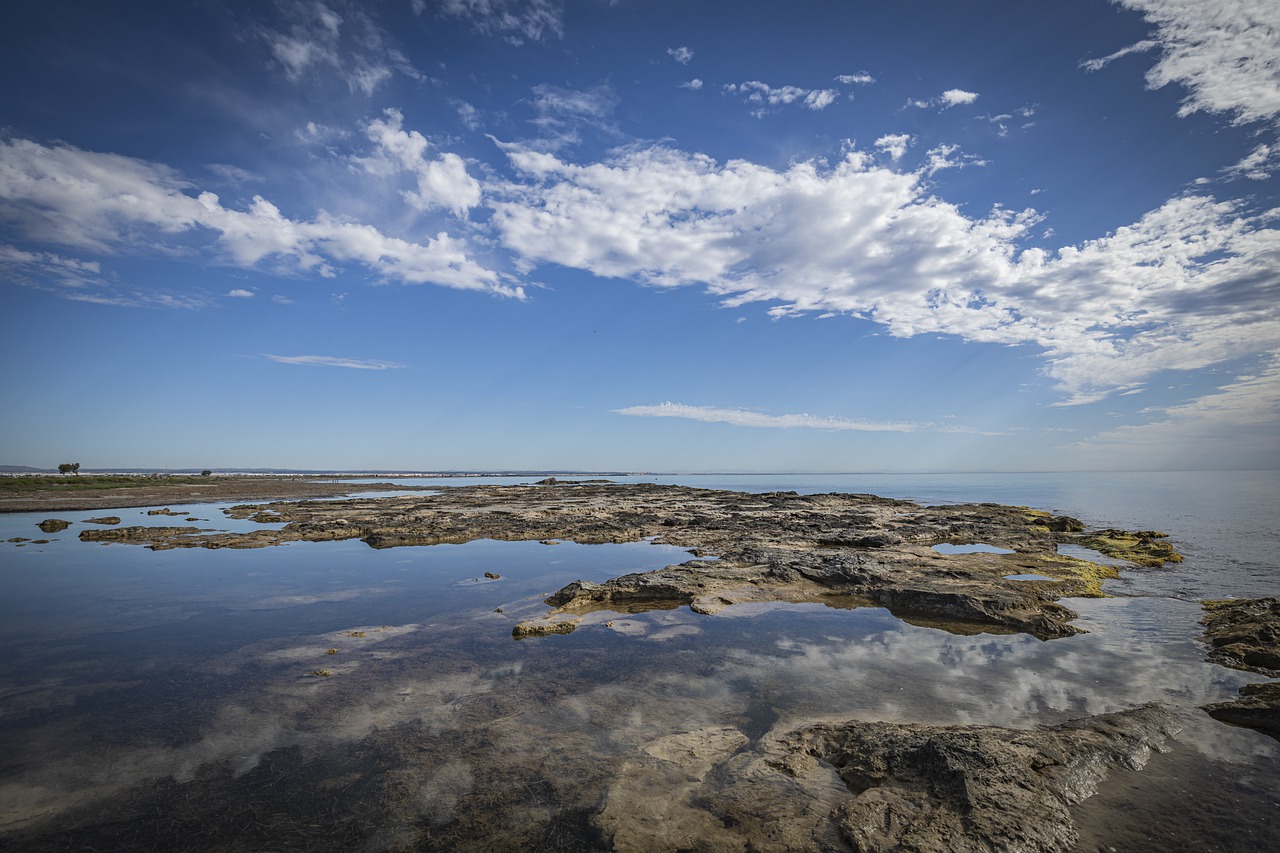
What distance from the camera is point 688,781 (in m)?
6.57

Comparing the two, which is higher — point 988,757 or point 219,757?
point 988,757

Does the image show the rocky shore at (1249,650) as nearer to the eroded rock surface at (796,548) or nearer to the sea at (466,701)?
the sea at (466,701)

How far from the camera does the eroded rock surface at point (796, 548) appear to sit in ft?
49.2

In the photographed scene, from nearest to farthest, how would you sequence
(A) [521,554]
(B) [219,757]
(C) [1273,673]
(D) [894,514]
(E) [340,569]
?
1. (B) [219,757]
2. (C) [1273,673]
3. (E) [340,569]
4. (A) [521,554]
5. (D) [894,514]

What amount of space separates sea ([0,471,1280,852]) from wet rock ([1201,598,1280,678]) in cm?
53

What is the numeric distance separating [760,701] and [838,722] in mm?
1338

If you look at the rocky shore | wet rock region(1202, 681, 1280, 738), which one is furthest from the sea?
the rocky shore

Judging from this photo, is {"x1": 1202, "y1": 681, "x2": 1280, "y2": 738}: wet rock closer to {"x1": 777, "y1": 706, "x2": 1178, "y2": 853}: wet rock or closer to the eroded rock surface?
{"x1": 777, "y1": 706, "x2": 1178, "y2": 853}: wet rock

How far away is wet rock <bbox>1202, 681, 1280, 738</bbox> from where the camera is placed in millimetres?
7844

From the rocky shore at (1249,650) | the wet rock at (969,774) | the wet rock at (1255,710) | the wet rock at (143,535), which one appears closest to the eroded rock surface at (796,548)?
the wet rock at (143,535)

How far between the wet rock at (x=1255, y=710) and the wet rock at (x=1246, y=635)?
253 centimetres

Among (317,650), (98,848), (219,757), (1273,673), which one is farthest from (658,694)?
(1273,673)

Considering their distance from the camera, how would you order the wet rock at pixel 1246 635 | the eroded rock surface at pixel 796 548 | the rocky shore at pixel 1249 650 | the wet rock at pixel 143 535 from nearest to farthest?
1. the rocky shore at pixel 1249 650
2. the wet rock at pixel 1246 635
3. the eroded rock surface at pixel 796 548
4. the wet rock at pixel 143 535

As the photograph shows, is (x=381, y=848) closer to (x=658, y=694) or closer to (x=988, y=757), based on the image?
(x=658, y=694)
